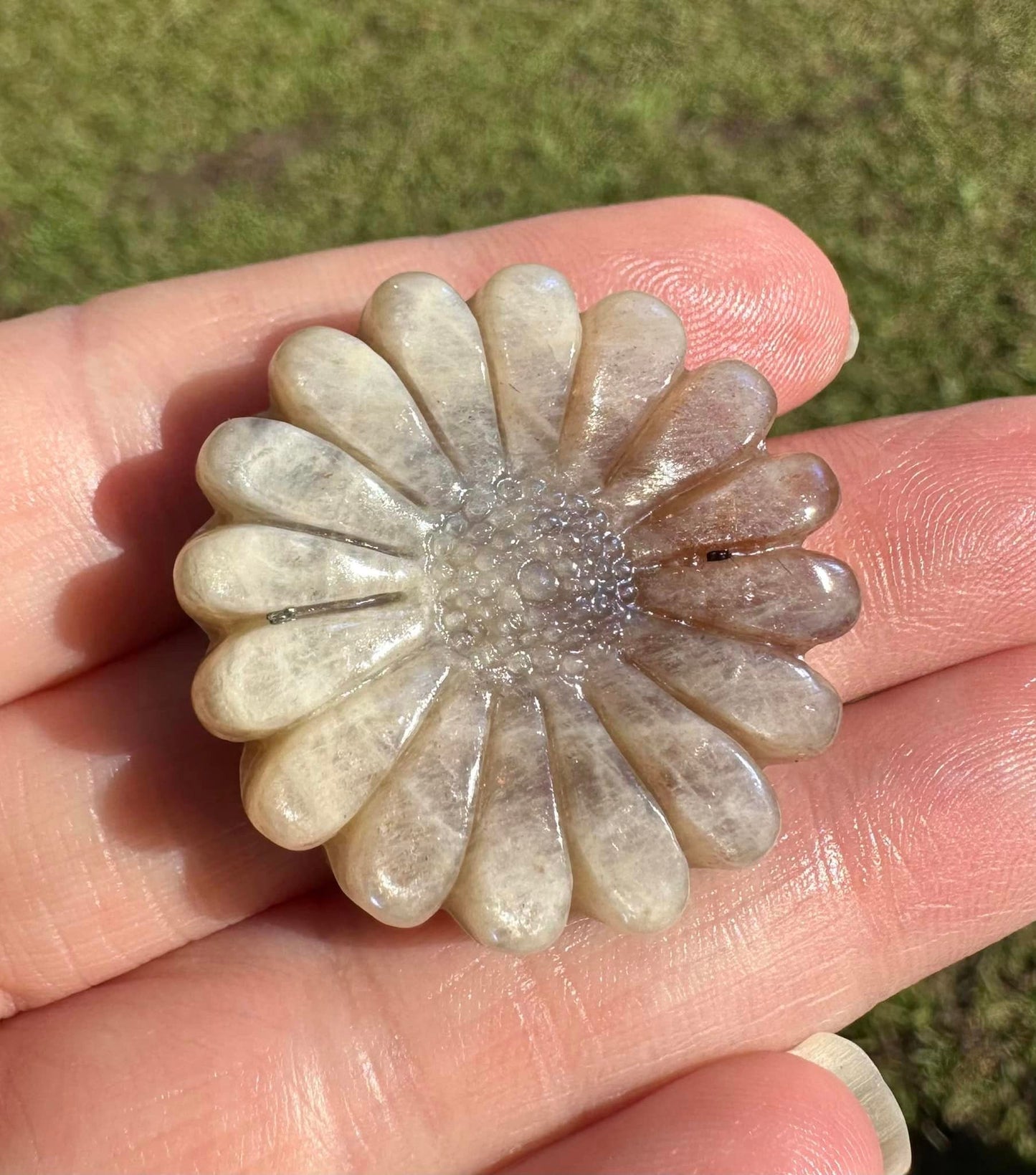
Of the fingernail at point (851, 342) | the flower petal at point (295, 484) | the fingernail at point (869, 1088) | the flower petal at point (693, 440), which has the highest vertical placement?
the flower petal at point (295, 484)

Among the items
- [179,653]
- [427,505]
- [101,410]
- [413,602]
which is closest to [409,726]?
[413,602]

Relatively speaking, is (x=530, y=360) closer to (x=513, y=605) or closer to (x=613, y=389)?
(x=613, y=389)

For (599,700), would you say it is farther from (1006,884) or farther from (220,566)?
(1006,884)

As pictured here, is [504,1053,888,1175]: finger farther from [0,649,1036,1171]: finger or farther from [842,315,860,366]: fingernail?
[842,315,860,366]: fingernail

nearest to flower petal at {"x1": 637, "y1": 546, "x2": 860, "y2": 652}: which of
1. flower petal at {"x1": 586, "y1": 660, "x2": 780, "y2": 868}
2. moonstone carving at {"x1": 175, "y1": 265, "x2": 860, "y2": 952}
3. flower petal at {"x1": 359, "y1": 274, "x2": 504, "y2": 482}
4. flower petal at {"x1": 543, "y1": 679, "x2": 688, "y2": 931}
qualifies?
moonstone carving at {"x1": 175, "y1": 265, "x2": 860, "y2": 952}

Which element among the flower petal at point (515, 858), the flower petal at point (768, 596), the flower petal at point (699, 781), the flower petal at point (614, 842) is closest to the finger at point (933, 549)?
the flower petal at point (768, 596)

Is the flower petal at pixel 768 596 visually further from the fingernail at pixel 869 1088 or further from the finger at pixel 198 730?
the fingernail at pixel 869 1088

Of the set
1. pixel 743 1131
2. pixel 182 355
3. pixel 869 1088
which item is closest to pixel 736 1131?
pixel 743 1131
